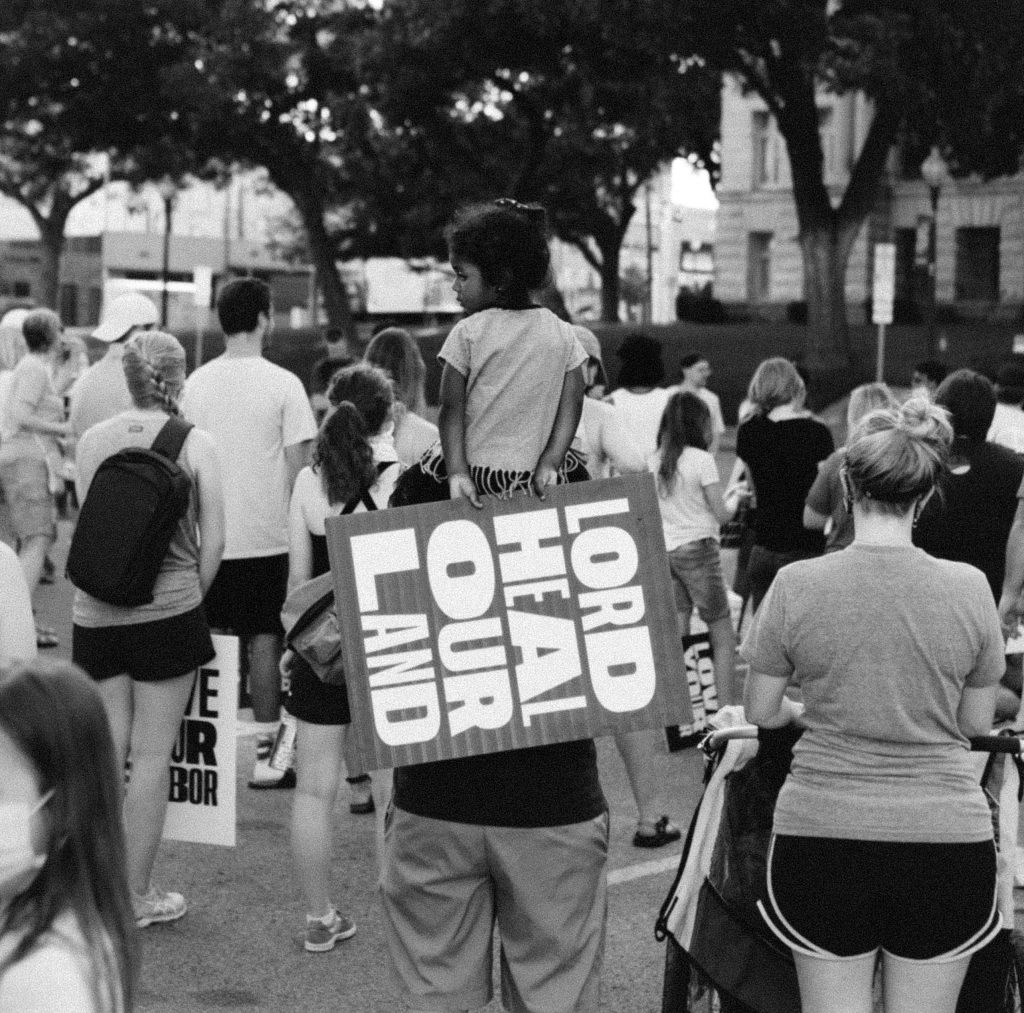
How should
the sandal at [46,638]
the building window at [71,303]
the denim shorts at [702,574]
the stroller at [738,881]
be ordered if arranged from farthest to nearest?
the building window at [71,303] → the sandal at [46,638] → the denim shorts at [702,574] → the stroller at [738,881]

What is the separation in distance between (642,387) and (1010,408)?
6.01 ft

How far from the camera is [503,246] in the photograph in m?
3.75

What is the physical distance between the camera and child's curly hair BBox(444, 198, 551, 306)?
374 centimetres

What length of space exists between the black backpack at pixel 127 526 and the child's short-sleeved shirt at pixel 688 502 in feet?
10.8

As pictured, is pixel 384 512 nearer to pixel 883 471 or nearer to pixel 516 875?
pixel 516 875

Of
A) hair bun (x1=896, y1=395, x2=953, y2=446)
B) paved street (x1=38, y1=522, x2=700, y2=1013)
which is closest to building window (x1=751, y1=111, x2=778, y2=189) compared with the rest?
paved street (x1=38, y1=522, x2=700, y2=1013)

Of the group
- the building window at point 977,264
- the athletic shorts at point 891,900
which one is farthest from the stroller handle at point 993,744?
the building window at point 977,264

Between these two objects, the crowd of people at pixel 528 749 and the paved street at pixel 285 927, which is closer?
the crowd of people at pixel 528 749

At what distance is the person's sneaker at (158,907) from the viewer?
19.2 feet

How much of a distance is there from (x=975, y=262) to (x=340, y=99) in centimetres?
2754

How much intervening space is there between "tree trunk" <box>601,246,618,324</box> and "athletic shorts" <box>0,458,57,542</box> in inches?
1878

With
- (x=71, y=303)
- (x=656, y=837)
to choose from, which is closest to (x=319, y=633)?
(x=656, y=837)

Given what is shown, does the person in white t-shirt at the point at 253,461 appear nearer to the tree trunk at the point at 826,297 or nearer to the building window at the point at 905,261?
the tree trunk at the point at 826,297

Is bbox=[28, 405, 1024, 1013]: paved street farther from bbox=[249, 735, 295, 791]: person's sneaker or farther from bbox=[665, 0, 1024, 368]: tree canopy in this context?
bbox=[665, 0, 1024, 368]: tree canopy
